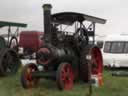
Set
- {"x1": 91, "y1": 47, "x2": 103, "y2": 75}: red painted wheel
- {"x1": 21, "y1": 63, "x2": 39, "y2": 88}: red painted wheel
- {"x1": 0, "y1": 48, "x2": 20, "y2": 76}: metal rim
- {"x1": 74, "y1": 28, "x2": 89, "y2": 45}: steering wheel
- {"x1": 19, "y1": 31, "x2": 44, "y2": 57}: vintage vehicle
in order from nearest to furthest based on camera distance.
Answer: {"x1": 21, "y1": 63, "x2": 39, "y2": 88}: red painted wheel → {"x1": 74, "y1": 28, "x2": 89, "y2": 45}: steering wheel → {"x1": 91, "y1": 47, "x2": 103, "y2": 75}: red painted wheel → {"x1": 0, "y1": 48, "x2": 20, "y2": 76}: metal rim → {"x1": 19, "y1": 31, "x2": 44, "y2": 57}: vintage vehicle

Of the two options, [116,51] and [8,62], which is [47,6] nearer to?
[8,62]

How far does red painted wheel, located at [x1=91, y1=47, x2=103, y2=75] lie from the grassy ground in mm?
475

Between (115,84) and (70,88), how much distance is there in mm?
1761

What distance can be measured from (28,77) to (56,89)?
92 cm

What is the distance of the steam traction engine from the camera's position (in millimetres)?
11148

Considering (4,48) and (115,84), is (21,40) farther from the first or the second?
(115,84)

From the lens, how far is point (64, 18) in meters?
13.0

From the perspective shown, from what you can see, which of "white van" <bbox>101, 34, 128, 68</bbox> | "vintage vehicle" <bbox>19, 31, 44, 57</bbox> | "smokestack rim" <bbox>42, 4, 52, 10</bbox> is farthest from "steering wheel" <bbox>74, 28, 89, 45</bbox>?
"vintage vehicle" <bbox>19, 31, 44, 57</bbox>

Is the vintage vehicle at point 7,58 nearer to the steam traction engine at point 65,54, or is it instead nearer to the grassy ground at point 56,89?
the grassy ground at point 56,89

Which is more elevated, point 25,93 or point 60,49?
point 60,49

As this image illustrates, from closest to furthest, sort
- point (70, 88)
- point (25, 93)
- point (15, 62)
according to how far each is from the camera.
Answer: point (25, 93) → point (70, 88) → point (15, 62)

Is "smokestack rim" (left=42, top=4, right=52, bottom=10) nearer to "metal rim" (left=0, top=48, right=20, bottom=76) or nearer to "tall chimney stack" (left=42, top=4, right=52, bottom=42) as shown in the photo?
"tall chimney stack" (left=42, top=4, right=52, bottom=42)

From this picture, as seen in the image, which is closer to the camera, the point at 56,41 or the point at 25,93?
the point at 25,93

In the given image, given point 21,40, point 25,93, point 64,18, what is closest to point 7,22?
point 64,18
